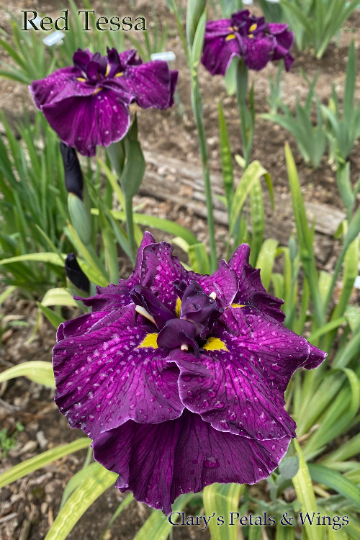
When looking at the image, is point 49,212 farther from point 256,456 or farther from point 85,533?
point 256,456

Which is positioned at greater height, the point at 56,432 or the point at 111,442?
the point at 111,442

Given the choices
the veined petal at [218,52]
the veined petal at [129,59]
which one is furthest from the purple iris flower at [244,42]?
the veined petal at [129,59]

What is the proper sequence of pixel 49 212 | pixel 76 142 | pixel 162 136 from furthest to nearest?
1. pixel 162 136
2. pixel 49 212
3. pixel 76 142

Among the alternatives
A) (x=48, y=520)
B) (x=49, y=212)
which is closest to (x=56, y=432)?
(x=48, y=520)

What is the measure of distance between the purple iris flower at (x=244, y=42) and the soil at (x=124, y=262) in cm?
98

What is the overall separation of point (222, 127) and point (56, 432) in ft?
4.16

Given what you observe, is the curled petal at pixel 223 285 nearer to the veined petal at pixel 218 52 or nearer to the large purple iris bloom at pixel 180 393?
the large purple iris bloom at pixel 180 393

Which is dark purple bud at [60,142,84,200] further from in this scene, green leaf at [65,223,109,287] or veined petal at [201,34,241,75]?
veined petal at [201,34,241,75]

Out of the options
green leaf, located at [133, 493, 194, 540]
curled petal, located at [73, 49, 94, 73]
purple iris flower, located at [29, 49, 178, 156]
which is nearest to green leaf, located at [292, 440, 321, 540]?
green leaf, located at [133, 493, 194, 540]

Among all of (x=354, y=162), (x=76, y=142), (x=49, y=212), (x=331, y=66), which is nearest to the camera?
(x=76, y=142)

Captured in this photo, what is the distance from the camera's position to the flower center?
585mm

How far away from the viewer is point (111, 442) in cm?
56

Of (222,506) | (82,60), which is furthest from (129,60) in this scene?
(222,506)

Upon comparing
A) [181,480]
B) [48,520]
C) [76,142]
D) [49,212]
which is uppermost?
[76,142]
